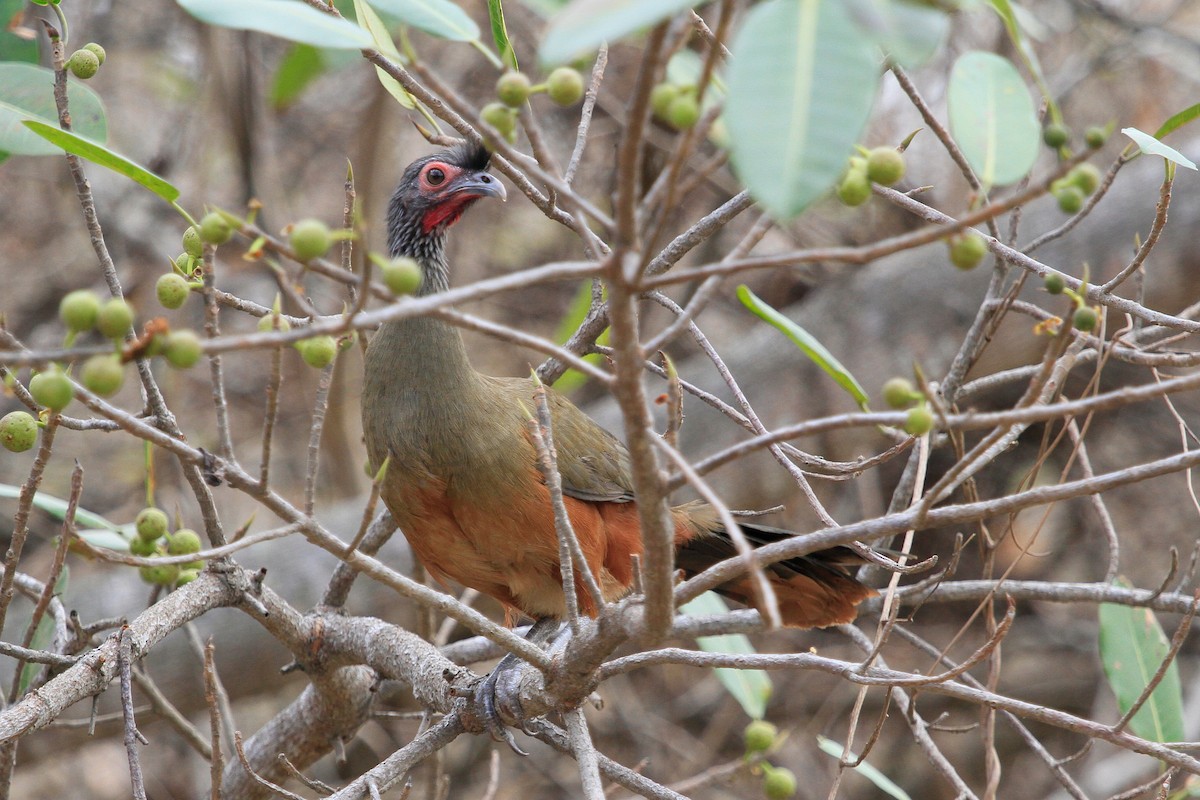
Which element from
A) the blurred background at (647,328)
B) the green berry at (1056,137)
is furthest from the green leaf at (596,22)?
the blurred background at (647,328)

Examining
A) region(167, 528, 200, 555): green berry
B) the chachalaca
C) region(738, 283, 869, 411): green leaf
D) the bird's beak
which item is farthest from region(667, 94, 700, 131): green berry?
the bird's beak

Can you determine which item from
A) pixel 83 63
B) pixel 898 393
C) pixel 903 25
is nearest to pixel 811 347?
pixel 898 393

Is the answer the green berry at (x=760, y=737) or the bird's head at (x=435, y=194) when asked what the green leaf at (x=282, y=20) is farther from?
the bird's head at (x=435, y=194)

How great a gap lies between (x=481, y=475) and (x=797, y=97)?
246 centimetres

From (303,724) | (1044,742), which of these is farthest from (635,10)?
(1044,742)

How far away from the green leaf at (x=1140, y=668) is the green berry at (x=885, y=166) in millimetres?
2232

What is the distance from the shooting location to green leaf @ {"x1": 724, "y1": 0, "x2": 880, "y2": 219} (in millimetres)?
1093

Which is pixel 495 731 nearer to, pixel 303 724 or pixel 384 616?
pixel 303 724

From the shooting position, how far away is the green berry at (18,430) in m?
2.09

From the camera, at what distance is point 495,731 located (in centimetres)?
304

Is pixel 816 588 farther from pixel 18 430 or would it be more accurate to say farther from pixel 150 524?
pixel 18 430

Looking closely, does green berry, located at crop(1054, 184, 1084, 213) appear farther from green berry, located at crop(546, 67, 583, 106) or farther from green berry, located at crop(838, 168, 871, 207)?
green berry, located at crop(546, 67, 583, 106)

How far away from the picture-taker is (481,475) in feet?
11.3

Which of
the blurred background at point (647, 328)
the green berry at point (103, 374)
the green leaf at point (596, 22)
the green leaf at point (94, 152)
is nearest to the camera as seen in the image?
the green leaf at point (596, 22)
